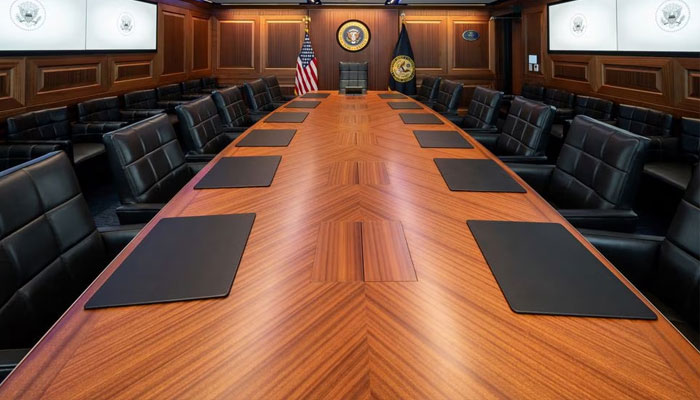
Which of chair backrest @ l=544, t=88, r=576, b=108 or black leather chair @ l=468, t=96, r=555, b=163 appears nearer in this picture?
black leather chair @ l=468, t=96, r=555, b=163

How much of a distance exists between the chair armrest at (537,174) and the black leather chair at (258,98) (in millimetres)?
2428

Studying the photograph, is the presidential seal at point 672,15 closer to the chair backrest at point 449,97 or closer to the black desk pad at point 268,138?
the chair backrest at point 449,97

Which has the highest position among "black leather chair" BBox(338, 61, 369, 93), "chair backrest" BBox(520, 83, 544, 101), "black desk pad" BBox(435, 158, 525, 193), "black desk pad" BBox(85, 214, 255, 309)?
"black leather chair" BBox(338, 61, 369, 93)

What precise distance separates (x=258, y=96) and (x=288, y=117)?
4.37 ft

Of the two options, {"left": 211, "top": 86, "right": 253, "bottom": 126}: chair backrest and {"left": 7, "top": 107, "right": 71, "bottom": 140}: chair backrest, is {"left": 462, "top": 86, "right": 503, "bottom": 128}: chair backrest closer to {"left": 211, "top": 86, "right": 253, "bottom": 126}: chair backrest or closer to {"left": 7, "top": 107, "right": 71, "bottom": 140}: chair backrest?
{"left": 211, "top": 86, "right": 253, "bottom": 126}: chair backrest

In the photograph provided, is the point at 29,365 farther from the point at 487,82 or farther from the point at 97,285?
the point at 487,82

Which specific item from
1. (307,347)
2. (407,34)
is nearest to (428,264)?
(307,347)

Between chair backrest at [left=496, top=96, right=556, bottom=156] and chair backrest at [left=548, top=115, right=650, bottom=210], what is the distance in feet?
1.21

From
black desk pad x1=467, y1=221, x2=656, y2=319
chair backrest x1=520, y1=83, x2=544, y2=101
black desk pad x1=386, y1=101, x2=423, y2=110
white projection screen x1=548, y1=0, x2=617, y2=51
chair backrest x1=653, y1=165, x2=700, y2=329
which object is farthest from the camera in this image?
chair backrest x1=520, y1=83, x2=544, y2=101

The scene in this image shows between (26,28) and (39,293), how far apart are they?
3.24 metres

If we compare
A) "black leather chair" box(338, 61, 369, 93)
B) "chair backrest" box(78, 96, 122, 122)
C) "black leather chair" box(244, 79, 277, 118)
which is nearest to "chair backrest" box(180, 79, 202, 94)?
"chair backrest" box(78, 96, 122, 122)

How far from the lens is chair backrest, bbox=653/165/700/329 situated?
95 centimetres

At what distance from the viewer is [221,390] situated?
1.62 ft

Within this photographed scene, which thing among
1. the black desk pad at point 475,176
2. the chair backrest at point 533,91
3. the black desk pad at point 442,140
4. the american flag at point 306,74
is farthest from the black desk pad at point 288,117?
the chair backrest at point 533,91
